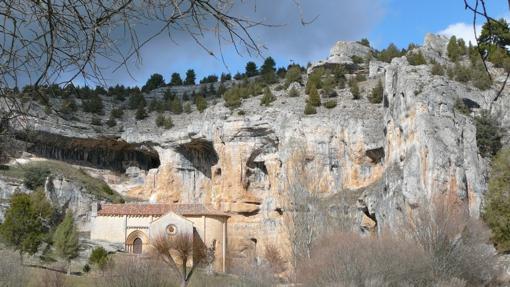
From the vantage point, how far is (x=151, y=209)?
133ft

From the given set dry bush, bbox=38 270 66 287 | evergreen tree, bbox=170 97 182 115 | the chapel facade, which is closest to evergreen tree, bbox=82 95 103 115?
evergreen tree, bbox=170 97 182 115

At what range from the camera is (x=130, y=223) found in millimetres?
39875

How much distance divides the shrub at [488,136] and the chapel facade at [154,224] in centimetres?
1532

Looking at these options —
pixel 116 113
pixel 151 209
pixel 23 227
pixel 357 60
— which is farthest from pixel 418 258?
pixel 116 113

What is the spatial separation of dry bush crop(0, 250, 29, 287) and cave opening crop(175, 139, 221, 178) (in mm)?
21338

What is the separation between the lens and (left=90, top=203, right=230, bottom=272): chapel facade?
38719 mm

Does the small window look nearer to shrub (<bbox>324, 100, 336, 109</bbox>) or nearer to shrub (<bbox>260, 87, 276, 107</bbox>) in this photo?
shrub (<bbox>260, 87, 276, 107</bbox>)

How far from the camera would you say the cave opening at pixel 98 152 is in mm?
45344

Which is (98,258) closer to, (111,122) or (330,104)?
(111,122)

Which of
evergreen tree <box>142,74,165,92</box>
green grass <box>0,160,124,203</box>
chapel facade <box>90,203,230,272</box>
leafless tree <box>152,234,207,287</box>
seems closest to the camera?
leafless tree <box>152,234,207,287</box>

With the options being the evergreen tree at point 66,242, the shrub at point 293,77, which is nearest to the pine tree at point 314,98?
the shrub at point 293,77

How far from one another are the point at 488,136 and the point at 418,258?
8.57 metres

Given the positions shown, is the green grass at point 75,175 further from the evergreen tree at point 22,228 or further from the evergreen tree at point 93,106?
the evergreen tree at point 22,228

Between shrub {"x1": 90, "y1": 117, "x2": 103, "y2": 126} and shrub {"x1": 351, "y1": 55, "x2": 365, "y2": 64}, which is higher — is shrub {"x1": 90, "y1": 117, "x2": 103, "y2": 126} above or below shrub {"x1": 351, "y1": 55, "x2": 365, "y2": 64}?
below
